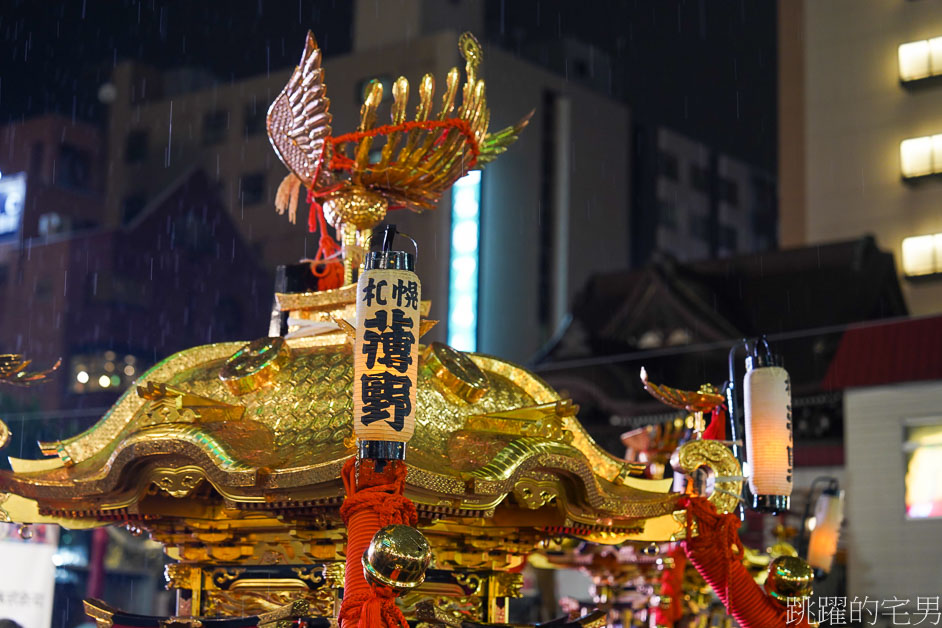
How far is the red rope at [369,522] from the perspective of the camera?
124 inches

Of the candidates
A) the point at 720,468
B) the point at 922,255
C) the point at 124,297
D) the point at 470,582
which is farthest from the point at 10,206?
the point at 720,468

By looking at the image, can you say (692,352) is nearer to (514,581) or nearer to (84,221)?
(514,581)

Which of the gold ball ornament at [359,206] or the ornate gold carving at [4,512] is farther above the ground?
the gold ball ornament at [359,206]

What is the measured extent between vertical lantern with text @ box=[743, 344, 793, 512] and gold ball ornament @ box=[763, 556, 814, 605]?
0.23 m

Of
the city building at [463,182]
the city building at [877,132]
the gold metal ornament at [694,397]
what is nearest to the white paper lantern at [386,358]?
the gold metal ornament at [694,397]

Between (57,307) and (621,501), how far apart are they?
14.8 meters

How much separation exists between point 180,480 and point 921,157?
1582 cm

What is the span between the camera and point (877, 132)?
1795cm

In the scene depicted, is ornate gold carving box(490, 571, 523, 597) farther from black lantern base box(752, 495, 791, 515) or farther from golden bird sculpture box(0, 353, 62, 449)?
golden bird sculpture box(0, 353, 62, 449)

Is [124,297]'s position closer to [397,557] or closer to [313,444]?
[313,444]

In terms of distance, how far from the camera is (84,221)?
21156 mm

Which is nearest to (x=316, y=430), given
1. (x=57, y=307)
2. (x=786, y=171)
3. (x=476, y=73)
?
(x=476, y=73)

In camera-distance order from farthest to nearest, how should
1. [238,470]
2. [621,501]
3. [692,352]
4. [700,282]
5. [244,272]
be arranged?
[244,272], [700,282], [692,352], [621,501], [238,470]

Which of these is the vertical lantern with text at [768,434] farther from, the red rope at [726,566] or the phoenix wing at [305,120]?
the phoenix wing at [305,120]
